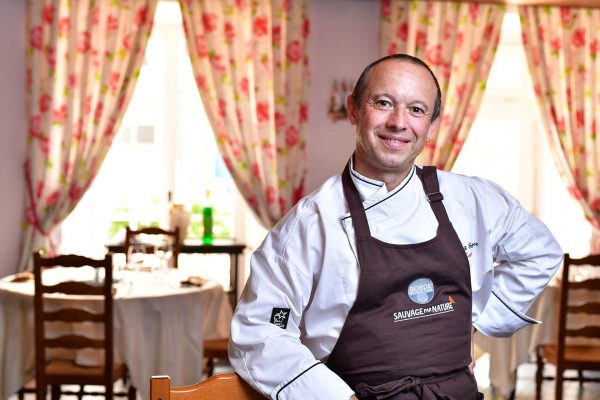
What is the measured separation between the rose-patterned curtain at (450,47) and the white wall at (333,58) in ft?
0.44

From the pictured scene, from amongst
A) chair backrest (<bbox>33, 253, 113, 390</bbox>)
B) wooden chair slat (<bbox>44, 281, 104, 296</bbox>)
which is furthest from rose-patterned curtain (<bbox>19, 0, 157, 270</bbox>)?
wooden chair slat (<bbox>44, 281, 104, 296</bbox>)

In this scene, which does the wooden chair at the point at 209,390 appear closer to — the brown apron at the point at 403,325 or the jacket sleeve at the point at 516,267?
the brown apron at the point at 403,325

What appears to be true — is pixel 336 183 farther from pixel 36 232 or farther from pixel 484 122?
pixel 484 122

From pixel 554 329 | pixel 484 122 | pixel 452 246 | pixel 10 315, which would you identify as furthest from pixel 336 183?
pixel 484 122

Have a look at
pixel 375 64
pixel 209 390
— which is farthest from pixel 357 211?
pixel 209 390

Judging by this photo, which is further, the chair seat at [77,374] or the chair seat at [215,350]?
the chair seat at [215,350]

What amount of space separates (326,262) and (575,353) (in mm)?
3378

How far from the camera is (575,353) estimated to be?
15.0ft

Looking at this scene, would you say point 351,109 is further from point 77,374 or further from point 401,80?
point 77,374

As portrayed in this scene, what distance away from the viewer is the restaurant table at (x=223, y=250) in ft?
18.9

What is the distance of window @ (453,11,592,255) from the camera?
21.3 ft

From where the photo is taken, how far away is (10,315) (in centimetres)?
419

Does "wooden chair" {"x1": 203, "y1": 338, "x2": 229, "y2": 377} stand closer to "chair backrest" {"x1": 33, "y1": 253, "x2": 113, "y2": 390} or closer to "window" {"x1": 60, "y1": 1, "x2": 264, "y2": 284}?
"chair backrest" {"x1": 33, "y1": 253, "x2": 113, "y2": 390}

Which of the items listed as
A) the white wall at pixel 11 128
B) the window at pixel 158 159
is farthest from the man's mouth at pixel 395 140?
the white wall at pixel 11 128
